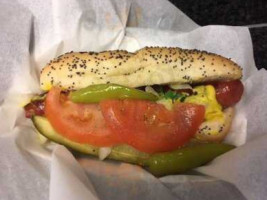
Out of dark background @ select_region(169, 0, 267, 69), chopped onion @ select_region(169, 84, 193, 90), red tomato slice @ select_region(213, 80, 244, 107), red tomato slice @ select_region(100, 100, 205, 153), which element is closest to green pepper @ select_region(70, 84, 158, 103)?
red tomato slice @ select_region(100, 100, 205, 153)

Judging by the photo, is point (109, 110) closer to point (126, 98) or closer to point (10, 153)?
point (126, 98)

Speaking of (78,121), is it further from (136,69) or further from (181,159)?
(181,159)

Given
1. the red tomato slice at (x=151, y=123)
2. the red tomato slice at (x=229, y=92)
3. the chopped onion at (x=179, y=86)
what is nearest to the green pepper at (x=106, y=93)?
the red tomato slice at (x=151, y=123)

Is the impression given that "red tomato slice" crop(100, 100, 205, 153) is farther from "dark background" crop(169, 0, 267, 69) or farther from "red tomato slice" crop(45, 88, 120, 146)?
"dark background" crop(169, 0, 267, 69)

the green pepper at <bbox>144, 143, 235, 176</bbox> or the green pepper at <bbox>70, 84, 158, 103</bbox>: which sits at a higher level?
the green pepper at <bbox>70, 84, 158, 103</bbox>

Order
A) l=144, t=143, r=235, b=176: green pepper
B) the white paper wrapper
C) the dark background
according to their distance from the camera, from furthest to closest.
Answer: the dark background
l=144, t=143, r=235, b=176: green pepper
the white paper wrapper

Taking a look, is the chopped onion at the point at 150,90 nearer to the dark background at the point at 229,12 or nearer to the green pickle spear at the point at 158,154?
the green pickle spear at the point at 158,154
